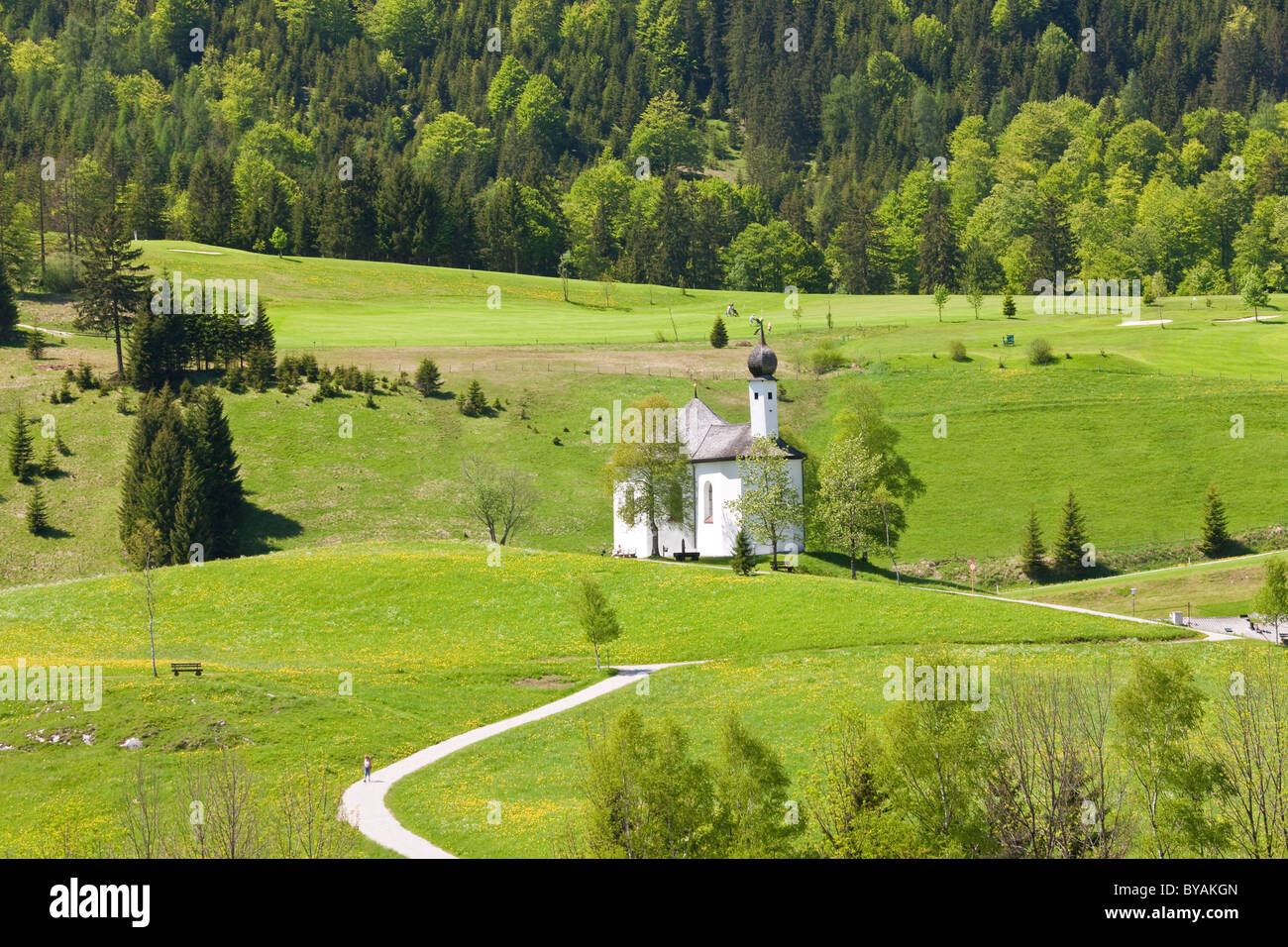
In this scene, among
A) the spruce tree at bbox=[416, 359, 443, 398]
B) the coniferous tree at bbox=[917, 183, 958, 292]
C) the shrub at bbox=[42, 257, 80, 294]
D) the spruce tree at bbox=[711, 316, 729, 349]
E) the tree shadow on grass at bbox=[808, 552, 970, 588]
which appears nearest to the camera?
the tree shadow on grass at bbox=[808, 552, 970, 588]

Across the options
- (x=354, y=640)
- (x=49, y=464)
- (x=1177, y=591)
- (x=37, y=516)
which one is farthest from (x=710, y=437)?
(x=49, y=464)

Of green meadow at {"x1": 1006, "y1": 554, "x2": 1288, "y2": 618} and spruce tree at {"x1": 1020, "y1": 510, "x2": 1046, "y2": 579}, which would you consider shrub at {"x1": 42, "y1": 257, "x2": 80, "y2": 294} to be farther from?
green meadow at {"x1": 1006, "y1": 554, "x2": 1288, "y2": 618}

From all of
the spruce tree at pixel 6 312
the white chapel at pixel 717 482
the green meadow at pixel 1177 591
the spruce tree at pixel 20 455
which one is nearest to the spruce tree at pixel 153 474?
the spruce tree at pixel 20 455

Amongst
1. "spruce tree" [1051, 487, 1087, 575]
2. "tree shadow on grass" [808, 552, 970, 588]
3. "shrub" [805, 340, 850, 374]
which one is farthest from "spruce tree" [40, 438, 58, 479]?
"spruce tree" [1051, 487, 1087, 575]

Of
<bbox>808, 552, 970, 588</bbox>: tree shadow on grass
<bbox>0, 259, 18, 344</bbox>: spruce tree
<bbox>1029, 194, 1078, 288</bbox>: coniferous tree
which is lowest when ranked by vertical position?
<bbox>808, 552, 970, 588</bbox>: tree shadow on grass

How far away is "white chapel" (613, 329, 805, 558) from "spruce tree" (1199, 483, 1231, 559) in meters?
22.6

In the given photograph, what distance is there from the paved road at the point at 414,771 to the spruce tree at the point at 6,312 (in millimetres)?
79901

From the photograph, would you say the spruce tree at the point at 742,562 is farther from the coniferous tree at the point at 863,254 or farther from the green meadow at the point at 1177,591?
the coniferous tree at the point at 863,254

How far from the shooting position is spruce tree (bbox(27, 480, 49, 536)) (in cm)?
8262

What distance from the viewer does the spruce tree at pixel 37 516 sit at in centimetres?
8262

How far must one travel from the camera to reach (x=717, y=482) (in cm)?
8056
